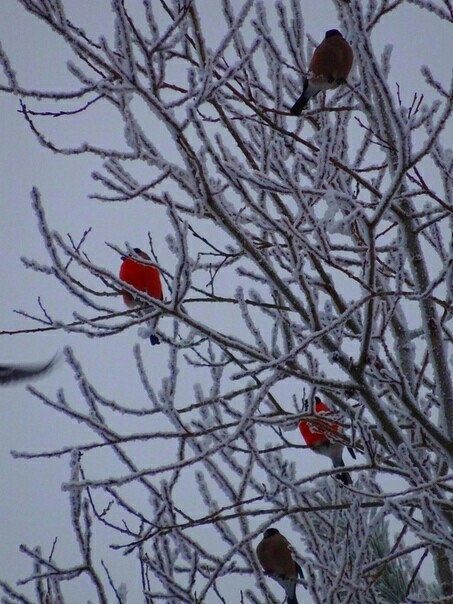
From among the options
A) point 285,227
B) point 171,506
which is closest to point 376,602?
point 171,506

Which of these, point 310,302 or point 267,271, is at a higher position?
point 267,271

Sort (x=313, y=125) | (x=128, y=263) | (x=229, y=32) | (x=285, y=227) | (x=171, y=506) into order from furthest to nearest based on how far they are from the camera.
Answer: (x=128, y=263), (x=313, y=125), (x=171, y=506), (x=285, y=227), (x=229, y=32)

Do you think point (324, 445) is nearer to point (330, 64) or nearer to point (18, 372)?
point (18, 372)

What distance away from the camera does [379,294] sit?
7.14 ft

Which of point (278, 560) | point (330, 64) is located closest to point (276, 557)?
point (278, 560)

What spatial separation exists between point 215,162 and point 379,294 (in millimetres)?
680

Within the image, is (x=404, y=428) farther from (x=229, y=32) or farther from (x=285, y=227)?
(x=229, y=32)

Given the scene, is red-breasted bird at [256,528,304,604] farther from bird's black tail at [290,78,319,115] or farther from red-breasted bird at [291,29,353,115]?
red-breasted bird at [291,29,353,115]

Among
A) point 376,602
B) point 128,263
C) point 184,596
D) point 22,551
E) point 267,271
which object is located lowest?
point 376,602

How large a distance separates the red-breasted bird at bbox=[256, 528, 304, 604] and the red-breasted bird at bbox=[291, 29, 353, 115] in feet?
7.65

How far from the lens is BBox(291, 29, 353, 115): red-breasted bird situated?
2965mm

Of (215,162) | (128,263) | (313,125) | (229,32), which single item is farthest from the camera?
(128,263)

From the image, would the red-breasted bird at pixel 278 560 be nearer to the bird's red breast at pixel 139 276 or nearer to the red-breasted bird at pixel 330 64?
the bird's red breast at pixel 139 276

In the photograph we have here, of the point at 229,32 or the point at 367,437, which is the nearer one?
the point at 229,32
